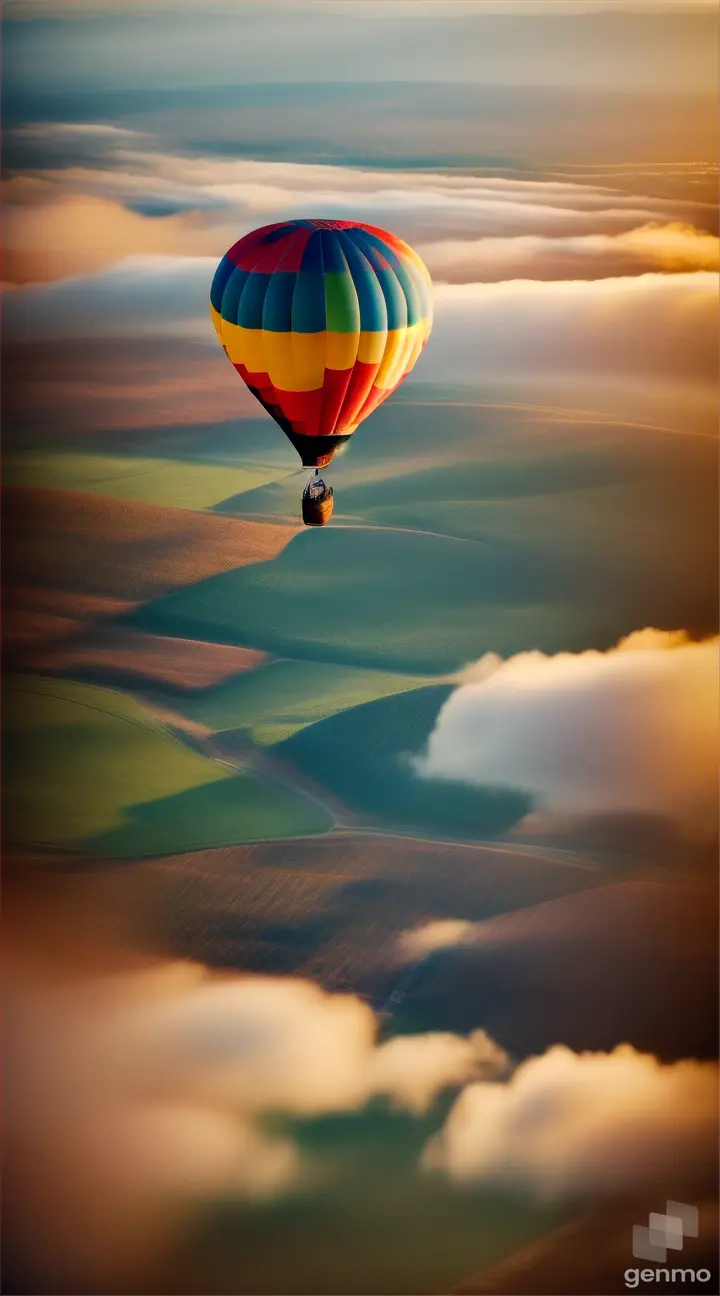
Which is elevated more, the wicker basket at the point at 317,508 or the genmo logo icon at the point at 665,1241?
the wicker basket at the point at 317,508

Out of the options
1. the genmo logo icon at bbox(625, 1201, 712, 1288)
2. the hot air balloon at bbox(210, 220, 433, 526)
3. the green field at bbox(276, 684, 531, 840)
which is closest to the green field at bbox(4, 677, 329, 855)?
the green field at bbox(276, 684, 531, 840)

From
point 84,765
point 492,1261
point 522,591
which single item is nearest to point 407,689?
point 522,591

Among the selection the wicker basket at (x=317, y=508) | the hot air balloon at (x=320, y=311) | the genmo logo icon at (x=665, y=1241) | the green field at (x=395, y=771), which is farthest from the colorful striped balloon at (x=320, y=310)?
the genmo logo icon at (x=665, y=1241)

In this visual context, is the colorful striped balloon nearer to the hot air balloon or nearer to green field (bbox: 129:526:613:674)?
the hot air balloon

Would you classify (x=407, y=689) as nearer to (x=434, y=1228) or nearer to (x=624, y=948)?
(x=624, y=948)

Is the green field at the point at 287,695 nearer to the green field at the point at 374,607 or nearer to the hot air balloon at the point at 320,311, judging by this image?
the green field at the point at 374,607

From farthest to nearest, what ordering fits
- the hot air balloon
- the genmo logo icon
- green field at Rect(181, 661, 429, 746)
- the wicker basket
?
green field at Rect(181, 661, 429, 746), the genmo logo icon, the wicker basket, the hot air balloon

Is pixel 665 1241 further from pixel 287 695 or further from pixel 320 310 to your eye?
pixel 320 310
